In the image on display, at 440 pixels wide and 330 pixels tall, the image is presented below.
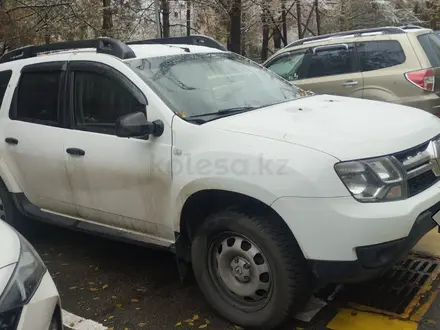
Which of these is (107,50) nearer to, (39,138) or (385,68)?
(39,138)

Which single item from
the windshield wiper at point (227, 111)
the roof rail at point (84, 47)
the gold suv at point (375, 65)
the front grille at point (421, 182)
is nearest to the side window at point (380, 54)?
the gold suv at point (375, 65)

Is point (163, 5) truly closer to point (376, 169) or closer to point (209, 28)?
point (209, 28)

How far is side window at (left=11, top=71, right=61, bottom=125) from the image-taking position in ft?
14.5

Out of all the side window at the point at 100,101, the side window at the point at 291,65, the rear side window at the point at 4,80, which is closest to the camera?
the side window at the point at 100,101

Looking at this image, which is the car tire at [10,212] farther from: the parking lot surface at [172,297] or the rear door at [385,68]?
the rear door at [385,68]

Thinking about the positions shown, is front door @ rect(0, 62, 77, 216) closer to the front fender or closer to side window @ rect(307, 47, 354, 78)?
the front fender

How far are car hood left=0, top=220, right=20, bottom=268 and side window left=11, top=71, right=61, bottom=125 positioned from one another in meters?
1.65

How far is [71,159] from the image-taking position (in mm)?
4141

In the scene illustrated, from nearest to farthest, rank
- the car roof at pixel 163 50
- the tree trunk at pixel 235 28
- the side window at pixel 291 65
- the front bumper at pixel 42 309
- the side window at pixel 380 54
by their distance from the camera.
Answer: the front bumper at pixel 42 309
the car roof at pixel 163 50
the side window at pixel 380 54
the side window at pixel 291 65
the tree trunk at pixel 235 28

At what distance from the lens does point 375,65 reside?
7672 mm

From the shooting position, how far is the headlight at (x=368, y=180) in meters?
2.93

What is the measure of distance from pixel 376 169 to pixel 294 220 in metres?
0.54

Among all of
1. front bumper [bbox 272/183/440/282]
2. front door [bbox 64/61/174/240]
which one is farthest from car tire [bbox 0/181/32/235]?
front bumper [bbox 272/183/440/282]

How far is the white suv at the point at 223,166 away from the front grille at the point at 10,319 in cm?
137
